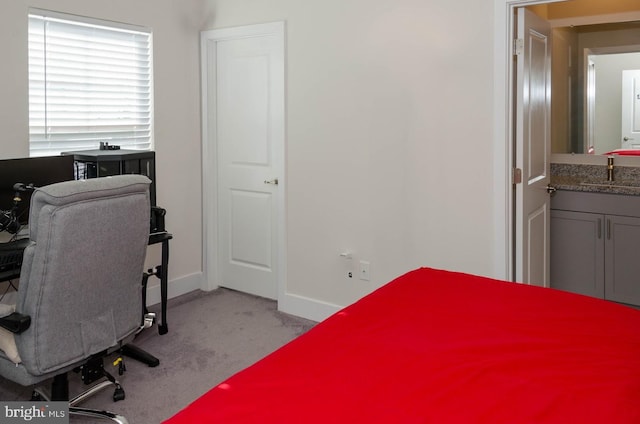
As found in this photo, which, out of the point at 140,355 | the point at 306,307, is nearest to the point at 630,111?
the point at 306,307

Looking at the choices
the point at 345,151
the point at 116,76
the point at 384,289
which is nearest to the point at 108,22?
the point at 116,76

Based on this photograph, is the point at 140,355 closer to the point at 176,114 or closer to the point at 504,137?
the point at 176,114

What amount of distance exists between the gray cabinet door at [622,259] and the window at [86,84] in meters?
3.49

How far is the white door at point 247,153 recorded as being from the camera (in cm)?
437

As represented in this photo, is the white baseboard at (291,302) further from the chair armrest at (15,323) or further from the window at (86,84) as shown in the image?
the chair armrest at (15,323)

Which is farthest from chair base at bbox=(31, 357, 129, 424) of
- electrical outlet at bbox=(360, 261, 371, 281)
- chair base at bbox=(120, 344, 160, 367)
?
electrical outlet at bbox=(360, 261, 371, 281)

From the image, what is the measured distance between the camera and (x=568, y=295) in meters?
2.27

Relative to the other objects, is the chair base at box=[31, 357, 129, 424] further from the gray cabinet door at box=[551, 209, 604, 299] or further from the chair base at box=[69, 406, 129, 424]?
the gray cabinet door at box=[551, 209, 604, 299]

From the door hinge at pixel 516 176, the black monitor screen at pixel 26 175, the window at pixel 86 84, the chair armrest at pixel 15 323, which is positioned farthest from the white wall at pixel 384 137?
the chair armrest at pixel 15 323

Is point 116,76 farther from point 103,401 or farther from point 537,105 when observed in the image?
point 537,105

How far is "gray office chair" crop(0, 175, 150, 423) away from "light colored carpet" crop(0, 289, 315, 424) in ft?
1.08

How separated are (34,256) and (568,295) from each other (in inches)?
81.9

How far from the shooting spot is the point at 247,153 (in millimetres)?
4617

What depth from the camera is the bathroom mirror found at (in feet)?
14.9
